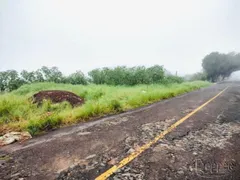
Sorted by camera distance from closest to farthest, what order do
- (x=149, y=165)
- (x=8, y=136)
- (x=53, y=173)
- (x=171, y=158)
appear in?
(x=53, y=173)
(x=149, y=165)
(x=171, y=158)
(x=8, y=136)

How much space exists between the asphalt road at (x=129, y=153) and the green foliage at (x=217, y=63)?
61.3 meters

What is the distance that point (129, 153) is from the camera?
11.6 ft

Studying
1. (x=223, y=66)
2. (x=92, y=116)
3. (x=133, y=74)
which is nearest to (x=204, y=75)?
(x=223, y=66)

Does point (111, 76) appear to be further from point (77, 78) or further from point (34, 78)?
point (34, 78)

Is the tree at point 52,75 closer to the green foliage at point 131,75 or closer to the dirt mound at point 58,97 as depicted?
the green foliage at point 131,75

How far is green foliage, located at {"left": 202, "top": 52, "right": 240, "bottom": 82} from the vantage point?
60.3 meters

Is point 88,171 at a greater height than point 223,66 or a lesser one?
lesser

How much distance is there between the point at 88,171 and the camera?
293cm

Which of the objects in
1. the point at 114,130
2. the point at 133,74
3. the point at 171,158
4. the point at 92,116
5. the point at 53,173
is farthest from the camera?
the point at 133,74

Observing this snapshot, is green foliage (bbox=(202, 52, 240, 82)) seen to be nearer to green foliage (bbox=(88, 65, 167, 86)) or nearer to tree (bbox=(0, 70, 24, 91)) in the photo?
green foliage (bbox=(88, 65, 167, 86))

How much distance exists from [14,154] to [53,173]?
1.33m

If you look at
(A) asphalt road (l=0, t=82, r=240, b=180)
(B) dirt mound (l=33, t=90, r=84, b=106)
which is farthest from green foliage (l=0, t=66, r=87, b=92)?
(A) asphalt road (l=0, t=82, r=240, b=180)

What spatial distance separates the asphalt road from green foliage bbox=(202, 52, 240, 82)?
6129cm

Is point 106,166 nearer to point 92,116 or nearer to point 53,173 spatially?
point 53,173
